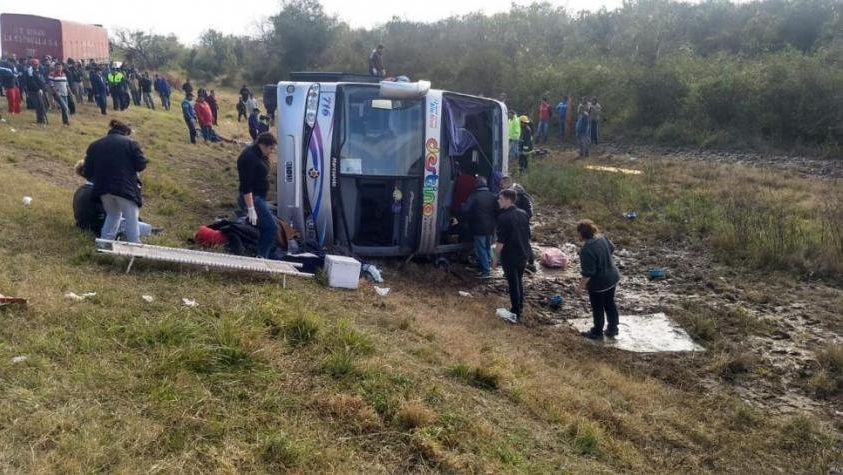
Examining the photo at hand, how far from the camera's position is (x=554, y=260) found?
9.74 metres

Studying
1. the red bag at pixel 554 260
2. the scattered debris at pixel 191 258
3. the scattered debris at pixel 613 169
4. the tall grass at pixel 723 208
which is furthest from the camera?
the scattered debris at pixel 613 169

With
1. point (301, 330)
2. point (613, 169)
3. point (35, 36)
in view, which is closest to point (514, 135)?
point (613, 169)

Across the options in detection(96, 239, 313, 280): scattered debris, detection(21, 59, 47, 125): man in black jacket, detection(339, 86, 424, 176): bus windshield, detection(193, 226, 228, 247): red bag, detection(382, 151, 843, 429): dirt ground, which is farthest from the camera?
detection(21, 59, 47, 125): man in black jacket

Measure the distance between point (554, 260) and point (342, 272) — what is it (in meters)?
4.03

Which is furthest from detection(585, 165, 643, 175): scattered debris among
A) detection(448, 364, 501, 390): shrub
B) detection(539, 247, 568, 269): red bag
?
detection(448, 364, 501, 390): shrub

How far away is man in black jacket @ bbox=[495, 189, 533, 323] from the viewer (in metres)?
7.32

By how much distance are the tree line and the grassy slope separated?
17.7 m

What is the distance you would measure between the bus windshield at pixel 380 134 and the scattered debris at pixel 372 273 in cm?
122

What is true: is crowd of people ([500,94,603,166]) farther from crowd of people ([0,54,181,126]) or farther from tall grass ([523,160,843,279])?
crowd of people ([0,54,181,126])

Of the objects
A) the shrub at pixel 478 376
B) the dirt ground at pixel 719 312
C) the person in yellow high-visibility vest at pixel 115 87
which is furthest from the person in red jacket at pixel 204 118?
the shrub at pixel 478 376

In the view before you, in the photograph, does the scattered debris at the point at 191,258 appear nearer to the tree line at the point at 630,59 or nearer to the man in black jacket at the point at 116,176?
the man in black jacket at the point at 116,176

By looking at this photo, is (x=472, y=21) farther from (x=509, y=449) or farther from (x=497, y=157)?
(x=509, y=449)

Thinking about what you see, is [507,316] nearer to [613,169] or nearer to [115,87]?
[613,169]

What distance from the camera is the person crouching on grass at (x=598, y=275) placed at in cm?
697
